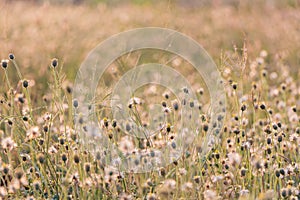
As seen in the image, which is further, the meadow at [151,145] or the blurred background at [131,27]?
the blurred background at [131,27]

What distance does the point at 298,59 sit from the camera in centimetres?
461

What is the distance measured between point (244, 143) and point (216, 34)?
4570mm

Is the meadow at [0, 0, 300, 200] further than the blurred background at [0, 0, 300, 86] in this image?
No

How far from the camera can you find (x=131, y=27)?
22.1ft

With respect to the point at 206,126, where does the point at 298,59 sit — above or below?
above

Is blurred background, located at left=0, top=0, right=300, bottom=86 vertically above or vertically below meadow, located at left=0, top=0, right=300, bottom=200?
above

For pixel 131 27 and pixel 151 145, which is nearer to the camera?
pixel 151 145

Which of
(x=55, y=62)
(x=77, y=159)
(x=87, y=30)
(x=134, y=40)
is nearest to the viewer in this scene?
(x=77, y=159)

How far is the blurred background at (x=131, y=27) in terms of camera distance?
4.72 metres

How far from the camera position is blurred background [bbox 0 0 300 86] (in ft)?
15.5

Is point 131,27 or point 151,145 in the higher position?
point 131,27

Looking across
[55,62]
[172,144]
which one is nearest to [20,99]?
[55,62]

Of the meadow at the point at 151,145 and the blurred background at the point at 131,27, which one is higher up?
the blurred background at the point at 131,27

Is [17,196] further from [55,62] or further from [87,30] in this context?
[87,30]
